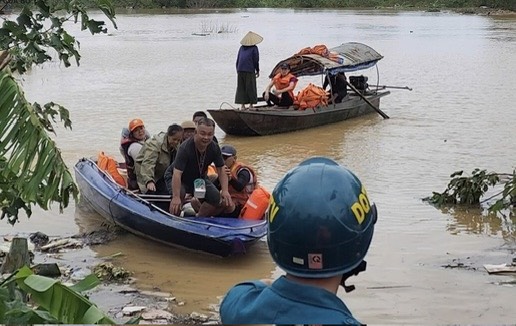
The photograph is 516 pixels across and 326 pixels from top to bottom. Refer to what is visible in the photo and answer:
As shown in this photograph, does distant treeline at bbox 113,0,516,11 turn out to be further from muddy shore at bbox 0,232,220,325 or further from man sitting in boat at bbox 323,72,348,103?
muddy shore at bbox 0,232,220,325

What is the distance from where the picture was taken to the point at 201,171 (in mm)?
Result: 8352

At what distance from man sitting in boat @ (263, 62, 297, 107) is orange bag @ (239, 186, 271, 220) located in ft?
24.8

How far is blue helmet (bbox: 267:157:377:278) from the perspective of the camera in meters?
1.94

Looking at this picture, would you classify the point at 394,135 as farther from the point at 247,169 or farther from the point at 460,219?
the point at 247,169

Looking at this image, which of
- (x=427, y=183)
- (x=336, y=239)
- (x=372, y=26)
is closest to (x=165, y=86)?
(x=427, y=183)

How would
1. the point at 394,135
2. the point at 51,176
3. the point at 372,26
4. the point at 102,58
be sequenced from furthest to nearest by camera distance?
the point at 372,26
the point at 102,58
the point at 394,135
the point at 51,176

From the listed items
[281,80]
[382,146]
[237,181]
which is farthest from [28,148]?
[382,146]

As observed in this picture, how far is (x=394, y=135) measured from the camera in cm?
1683

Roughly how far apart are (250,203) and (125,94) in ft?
49.5

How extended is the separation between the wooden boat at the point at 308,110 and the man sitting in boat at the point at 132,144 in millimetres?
5761

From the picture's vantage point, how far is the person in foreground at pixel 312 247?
1928 mm

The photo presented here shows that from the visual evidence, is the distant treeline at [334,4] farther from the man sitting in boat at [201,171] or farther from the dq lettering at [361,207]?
the dq lettering at [361,207]

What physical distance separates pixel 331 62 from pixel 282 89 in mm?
1211

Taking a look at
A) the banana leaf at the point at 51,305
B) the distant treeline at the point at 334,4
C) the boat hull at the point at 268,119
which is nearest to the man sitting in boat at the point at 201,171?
the banana leaf at the point at 51,305
